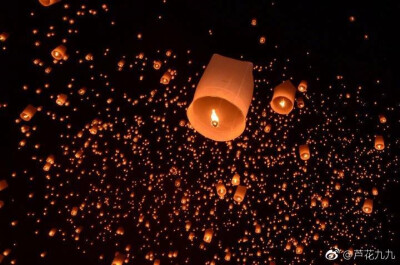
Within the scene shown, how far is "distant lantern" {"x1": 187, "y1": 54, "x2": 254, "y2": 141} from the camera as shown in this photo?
1.58 meters

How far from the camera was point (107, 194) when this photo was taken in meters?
4.83

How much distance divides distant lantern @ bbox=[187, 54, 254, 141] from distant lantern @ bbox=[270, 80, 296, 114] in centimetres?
34

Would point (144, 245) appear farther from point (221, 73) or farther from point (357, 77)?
point (221, 73)

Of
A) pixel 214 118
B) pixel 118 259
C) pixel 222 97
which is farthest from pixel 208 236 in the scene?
pixel 222 97

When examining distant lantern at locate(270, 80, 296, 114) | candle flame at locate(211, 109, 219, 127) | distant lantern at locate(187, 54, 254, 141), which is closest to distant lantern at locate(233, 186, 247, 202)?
distant lantern at locate(270, 80, 296, 114)

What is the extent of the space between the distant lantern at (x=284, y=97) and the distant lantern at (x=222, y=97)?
336 mm

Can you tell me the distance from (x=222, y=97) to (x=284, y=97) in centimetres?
70

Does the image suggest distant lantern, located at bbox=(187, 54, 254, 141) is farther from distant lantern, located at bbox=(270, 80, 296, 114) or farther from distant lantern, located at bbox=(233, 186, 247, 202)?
distant lantern, located at bbox=(233, 186, 247, 202)

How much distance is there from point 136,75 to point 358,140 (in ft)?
7.73

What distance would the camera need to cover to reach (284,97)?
2.15 m

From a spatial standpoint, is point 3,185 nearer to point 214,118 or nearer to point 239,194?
point 239,194

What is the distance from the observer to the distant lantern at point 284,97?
2.07 m

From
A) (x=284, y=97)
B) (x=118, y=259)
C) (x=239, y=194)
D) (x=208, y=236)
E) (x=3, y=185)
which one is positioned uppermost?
(x=284, y=97)

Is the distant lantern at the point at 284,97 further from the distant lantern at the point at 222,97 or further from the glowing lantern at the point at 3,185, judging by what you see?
the glowing lantern at the point at 3,185
